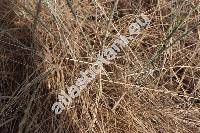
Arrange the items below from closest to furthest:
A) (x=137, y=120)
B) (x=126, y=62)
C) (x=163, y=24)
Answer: (x=137, y=120), (x=126, y=62), (x=163, y=24)

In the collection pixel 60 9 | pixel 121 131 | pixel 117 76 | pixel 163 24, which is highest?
pixel 60 9

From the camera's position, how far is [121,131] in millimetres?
1231

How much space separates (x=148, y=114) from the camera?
1253mm

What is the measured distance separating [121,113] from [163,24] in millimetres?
434

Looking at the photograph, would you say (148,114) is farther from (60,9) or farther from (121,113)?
(60,9)

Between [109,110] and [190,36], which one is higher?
[190,36]

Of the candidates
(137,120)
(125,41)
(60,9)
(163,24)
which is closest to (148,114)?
(137,120)

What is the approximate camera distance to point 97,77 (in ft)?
4.15

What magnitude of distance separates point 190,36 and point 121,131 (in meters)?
0.52

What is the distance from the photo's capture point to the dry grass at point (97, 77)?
1.23 metres

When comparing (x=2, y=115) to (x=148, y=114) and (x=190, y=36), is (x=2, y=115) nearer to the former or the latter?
(x=148, y=114)

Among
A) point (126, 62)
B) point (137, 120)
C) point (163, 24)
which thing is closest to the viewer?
point (137, 120)

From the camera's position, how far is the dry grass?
1.23 meters

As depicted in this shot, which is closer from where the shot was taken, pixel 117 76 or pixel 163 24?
pixel 117 76
